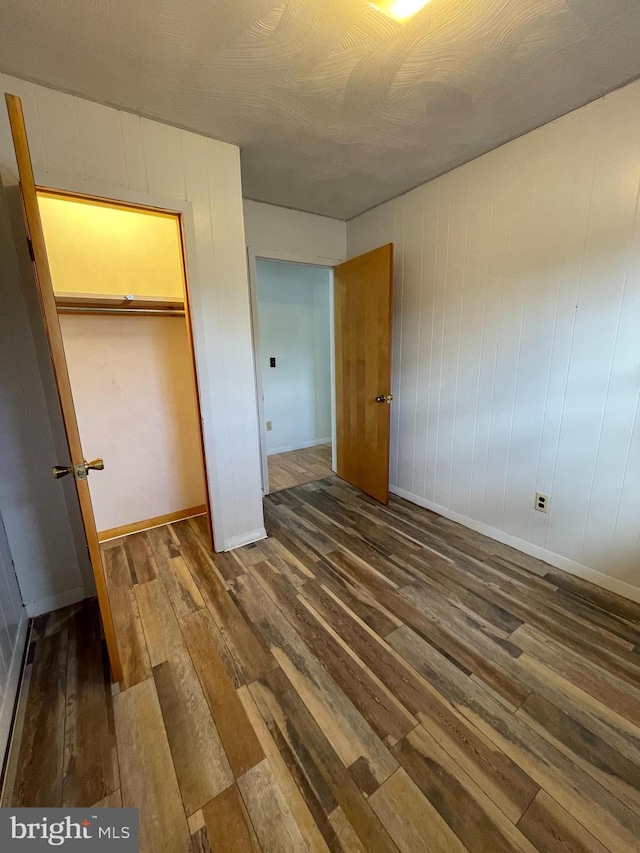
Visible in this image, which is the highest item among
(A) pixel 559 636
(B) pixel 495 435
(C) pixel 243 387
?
(C) pixel 243 387

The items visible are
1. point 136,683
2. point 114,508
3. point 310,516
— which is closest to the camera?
point 136,683

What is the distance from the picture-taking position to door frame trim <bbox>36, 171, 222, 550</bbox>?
1.58m

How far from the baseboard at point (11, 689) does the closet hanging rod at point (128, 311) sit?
171 centimetres

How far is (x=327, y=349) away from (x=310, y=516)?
2.67 meters

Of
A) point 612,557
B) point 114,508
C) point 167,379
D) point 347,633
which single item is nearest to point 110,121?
point 167,379

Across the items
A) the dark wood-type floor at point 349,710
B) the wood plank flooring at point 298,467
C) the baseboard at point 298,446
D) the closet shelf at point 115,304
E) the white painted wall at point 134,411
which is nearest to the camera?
the dark wood-type floor at point 349,710

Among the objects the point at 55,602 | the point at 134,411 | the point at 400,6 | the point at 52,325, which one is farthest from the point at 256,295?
the point at 55,602

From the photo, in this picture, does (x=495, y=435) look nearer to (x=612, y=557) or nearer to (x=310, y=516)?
(x=612, y=557)

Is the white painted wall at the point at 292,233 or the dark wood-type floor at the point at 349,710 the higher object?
the white painted wall at the point at 292,233

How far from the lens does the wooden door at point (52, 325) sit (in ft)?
3.49

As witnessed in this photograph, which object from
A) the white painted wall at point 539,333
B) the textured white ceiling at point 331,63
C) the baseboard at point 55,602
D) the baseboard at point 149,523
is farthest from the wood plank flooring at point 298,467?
the textured white ceiling at point 331,63

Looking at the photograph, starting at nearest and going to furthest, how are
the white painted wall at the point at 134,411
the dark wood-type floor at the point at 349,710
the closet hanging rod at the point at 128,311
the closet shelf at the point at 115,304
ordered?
1. the dark wood-type floor at the point at 349,710
2. the closet shelf at the point at 115,304
3. the closet hanging rod at the point at 128,311
4. the white painted wall at the point at 134,411

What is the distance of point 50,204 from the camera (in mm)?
2023

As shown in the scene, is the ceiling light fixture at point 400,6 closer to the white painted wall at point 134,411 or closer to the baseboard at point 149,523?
the white painted wall at point 134,411
